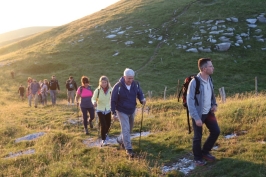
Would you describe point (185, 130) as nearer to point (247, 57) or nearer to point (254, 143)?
point (254, 143)

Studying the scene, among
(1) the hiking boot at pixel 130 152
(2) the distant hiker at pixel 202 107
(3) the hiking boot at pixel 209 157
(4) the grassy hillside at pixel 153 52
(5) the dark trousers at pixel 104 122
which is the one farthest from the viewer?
(4) the grassy hillside at pixel 153 52

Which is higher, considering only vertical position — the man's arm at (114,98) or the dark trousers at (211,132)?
the man's arm at (114,98)

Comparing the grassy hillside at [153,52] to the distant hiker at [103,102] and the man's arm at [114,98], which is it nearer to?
the distant hiker at [103,102]

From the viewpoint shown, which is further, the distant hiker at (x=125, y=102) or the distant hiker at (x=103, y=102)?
the distant hiker at (x=103, y=102)

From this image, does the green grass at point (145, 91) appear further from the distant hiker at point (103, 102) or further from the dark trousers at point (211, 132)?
the distant hiker at point (103, 102)

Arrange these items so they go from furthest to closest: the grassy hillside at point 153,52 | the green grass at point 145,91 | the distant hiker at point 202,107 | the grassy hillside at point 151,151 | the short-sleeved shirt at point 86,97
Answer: the grassy hillside at point 153,52 → the short-sleeved shirt at point 86,97 → the green grass at point 145,91 → the grassy hillside at point 151,151 → the distant hiker at point 202,107

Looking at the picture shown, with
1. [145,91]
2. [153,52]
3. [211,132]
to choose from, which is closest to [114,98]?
[211,132]

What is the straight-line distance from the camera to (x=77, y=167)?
24.2 feet

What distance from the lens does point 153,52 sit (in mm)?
44906

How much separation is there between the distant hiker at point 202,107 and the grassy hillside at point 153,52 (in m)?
22.3

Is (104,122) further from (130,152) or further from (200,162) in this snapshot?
(200,162)

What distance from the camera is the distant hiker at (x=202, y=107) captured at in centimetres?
680

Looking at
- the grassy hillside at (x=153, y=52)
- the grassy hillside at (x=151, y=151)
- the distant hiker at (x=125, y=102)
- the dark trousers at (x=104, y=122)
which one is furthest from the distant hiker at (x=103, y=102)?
the grassy hillside at (x=153, y=52)

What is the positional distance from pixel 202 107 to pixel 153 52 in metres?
38.5
